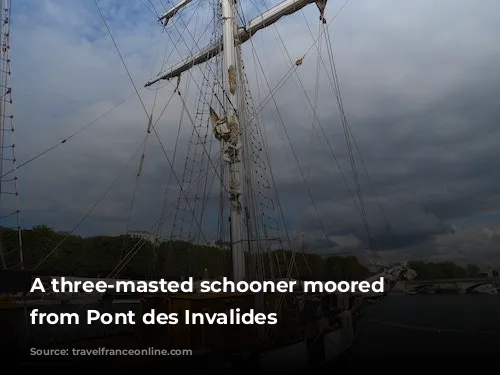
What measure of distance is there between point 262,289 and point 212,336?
209 centimetres

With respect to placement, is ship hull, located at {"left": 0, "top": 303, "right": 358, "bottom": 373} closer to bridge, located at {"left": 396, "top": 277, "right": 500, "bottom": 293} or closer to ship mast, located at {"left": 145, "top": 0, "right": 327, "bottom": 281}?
ship mast, located at {"left": 145, "top": 0, "right": 327, "bottom": 281}

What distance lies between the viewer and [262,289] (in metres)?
13.4

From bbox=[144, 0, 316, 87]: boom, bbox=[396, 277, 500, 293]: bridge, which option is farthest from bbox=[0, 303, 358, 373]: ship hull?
bbox=[396, 277, 500, 293]: bridge

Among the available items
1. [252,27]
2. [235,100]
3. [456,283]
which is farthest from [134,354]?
[456,283]

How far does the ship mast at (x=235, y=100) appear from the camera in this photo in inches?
663

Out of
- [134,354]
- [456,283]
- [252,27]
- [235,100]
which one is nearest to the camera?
[134,354]

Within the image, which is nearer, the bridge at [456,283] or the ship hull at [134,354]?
the ship hull at [134,354]

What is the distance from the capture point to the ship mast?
663 inches

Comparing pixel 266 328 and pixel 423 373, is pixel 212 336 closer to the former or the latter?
pixel 266 328

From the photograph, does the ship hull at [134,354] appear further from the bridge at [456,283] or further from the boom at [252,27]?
the bridge at [456,283]

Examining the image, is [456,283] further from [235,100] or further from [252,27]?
[235,100]

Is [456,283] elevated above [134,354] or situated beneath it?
situated beneath

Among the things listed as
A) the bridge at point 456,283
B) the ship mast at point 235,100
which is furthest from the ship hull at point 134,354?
the bridge at point 456,283

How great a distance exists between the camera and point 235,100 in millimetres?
18953
